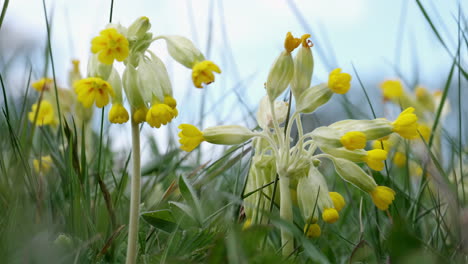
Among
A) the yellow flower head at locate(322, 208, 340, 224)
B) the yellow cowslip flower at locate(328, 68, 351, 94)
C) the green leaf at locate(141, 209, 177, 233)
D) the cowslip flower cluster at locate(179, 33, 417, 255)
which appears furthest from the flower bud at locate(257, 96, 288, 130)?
the green leaf at locate(141, 209, 177, 233)

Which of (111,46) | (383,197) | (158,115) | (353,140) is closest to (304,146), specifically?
(353,140)

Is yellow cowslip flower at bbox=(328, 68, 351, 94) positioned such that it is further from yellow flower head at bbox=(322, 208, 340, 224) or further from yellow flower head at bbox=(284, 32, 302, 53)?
yellow flower head at bbox=(322, 208, 340, 224)

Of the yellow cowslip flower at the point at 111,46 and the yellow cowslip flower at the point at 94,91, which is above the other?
the yellow cowslip flower at the point at 111,46

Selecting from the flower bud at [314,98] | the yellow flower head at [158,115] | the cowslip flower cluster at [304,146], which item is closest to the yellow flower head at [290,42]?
the cowslip flower cluster at [304,146]

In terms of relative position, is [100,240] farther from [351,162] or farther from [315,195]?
[351,162]

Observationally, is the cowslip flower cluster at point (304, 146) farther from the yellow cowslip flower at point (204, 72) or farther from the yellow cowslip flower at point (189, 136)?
the yellow cowslip flower at point (204, 72)

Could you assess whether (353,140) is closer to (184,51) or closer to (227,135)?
(227,135)
